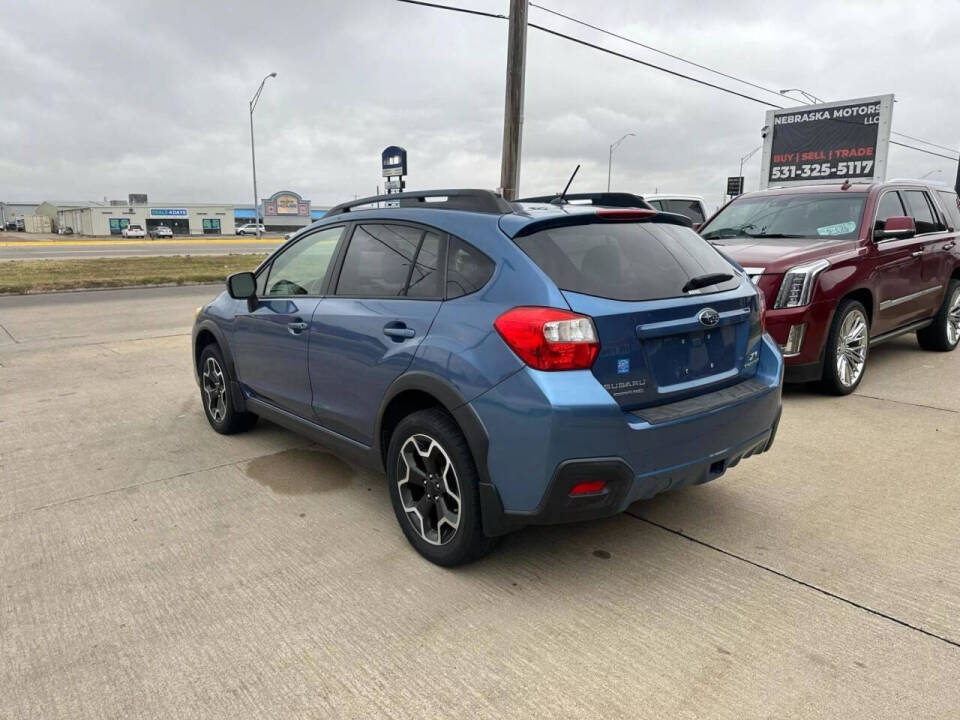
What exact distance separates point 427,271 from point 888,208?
556 centimetres

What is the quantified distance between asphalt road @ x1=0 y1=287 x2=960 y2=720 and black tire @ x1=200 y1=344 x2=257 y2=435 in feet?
0.77

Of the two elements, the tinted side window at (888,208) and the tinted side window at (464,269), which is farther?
the tinted side window at (888,208)

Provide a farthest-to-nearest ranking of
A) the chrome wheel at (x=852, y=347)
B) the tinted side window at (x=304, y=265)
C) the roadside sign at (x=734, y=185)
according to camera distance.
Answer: the roadside sign at (x=734, y=185) → the chrome wheel at (x=852, y=347) → the tinted side window at (x=304, y=265)

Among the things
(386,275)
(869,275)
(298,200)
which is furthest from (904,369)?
(298,200)

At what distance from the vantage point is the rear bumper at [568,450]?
262cm

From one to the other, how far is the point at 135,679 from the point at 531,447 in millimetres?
1633

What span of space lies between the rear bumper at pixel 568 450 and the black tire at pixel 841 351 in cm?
334

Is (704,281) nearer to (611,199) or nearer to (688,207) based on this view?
(611,199)

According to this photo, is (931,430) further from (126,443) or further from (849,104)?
(849,104)

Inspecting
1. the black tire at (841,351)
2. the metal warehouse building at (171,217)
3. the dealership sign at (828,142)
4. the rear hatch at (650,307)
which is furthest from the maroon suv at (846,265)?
the metal warehouse building at (171,217)

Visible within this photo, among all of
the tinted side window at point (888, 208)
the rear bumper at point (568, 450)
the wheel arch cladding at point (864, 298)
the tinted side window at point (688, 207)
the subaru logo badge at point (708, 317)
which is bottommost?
the rear bumper at point (568, 450)

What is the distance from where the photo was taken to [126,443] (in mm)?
4980

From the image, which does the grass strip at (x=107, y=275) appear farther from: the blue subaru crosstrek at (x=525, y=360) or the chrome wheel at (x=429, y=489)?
the chrome wheel at (x=429, y=489)

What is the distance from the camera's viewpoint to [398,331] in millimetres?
3246
